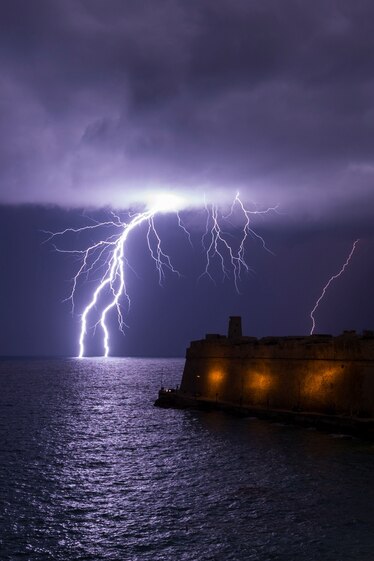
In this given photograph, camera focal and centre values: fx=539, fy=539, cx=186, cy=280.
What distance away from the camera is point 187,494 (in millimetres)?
22609

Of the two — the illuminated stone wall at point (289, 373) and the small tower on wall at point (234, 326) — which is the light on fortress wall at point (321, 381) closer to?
the illuminated stone wall at point (289, 373)

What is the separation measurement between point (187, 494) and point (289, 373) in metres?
20.1

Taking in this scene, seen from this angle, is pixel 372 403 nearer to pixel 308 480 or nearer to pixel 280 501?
pixel 308 480

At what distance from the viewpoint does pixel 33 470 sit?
27.5m

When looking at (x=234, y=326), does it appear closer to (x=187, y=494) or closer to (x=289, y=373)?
(x=289, y=373)

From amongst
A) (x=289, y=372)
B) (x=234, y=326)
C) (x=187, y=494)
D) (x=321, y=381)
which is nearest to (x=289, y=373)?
(x=289, y=372)

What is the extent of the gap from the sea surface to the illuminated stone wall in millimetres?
3034

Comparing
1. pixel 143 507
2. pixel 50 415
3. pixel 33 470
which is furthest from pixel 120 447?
pixel 50 415

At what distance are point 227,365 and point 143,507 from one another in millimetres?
27869

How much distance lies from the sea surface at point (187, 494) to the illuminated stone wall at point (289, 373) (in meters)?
3.03

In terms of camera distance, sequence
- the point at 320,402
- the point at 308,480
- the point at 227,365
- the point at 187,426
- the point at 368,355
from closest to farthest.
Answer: the point at 308,480 < the point at 368,355 < the point at 320,402 < the point at 187,426 < the point at 227,365

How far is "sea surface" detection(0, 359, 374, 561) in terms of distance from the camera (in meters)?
16.7

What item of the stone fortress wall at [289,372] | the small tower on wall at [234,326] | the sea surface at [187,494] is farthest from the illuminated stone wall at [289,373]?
the small tower on wall at [234,326]

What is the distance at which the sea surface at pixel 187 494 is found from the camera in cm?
1667
